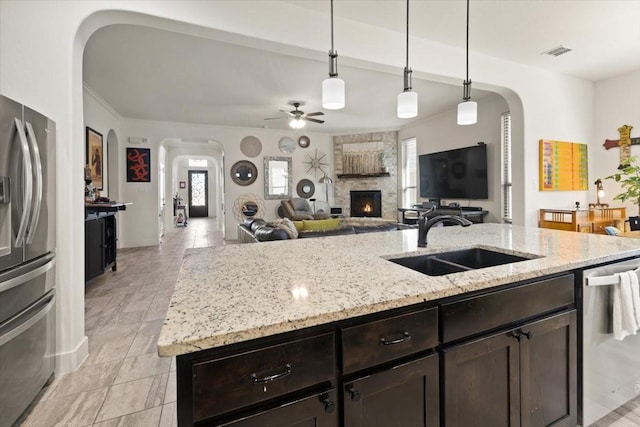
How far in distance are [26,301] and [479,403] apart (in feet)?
7.31

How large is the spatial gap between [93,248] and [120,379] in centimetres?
217

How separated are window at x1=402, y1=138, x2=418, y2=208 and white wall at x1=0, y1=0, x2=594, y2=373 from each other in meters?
3.56

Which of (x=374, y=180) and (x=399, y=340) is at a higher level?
(x=374, y=180)

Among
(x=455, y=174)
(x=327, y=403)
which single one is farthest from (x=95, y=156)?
(x=455, y=174)

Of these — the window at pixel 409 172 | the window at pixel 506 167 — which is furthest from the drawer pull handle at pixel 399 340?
the window at pixel 409 172

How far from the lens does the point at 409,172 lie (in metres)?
7.75

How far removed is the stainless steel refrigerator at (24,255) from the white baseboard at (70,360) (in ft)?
0.41

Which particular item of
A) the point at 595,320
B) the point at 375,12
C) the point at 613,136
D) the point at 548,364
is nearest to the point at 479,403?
the point at 548,364

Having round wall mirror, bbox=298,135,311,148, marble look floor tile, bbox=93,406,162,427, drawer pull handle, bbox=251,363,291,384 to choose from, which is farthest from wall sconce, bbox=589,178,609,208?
round wall mirror, bbox=298,135,311,148

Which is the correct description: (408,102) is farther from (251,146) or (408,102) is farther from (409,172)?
(251,146)

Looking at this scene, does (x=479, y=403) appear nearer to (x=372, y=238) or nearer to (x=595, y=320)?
(x=595, y=320)

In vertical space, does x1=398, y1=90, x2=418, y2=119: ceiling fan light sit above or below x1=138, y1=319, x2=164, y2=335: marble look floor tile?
above

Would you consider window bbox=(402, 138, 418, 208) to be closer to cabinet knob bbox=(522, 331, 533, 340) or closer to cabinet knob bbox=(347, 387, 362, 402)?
cabinet knob bbox=(522, 331, 533, 340)

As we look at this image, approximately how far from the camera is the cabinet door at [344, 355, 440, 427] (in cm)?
90
